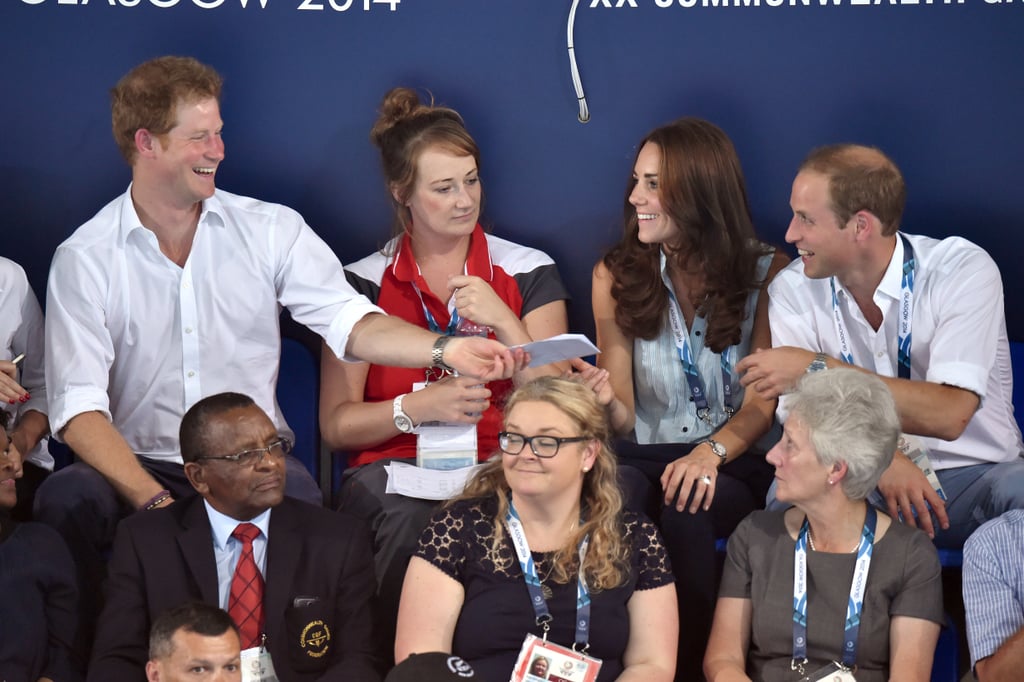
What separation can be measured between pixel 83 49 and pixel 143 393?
1.35m

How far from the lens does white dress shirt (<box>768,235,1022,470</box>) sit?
408cm

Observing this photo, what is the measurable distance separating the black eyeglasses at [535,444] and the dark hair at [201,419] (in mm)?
727

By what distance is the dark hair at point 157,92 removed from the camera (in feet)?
13.7

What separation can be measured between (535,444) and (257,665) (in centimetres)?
91

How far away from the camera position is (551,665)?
3.45 meters

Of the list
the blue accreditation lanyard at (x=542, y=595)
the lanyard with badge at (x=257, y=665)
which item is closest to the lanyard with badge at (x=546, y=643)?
the blue accreditation lanyard at (x=542, y=595)

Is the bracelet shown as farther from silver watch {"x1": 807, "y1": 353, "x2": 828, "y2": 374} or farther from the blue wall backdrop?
silver watch {"x1": 807, "y1": 353, "x2": 828, "y2": 374}

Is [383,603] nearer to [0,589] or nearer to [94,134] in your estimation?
[0,589]

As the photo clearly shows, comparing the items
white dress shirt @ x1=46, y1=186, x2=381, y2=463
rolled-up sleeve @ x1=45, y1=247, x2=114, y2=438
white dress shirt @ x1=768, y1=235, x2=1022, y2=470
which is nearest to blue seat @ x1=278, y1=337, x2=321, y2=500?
white dress shirt @ x1=46, y1=186, x2=381, y2=463

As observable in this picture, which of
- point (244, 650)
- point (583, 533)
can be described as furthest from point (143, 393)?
point (583, 533)

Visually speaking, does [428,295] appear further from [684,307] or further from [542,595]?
[542,595]

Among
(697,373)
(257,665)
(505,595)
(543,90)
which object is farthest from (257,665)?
(543,90)

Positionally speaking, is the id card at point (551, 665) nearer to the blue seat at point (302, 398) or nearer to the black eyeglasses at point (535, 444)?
the black eyeglasses at point (535, 444)

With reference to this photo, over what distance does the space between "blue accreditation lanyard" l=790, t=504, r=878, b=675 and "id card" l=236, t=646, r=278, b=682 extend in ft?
4.41
